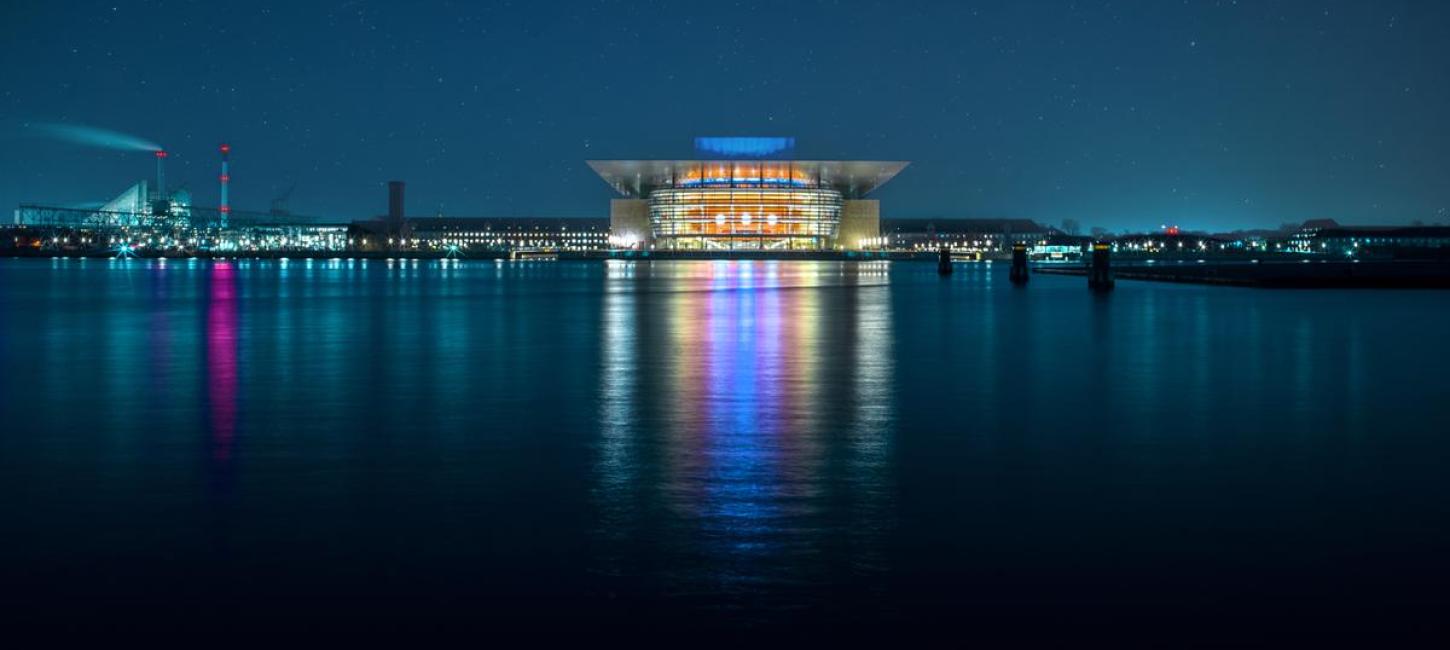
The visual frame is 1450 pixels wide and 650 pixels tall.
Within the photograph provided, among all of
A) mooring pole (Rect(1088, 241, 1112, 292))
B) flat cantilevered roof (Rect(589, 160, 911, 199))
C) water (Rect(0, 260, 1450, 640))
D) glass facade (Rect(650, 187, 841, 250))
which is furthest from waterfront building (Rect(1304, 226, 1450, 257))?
water (Rect(0, 260, 1450, 640))

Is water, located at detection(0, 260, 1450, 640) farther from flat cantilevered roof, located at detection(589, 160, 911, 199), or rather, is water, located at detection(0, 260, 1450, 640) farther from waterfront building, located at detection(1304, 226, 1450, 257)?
flat cantilevered roof, located at detection(589, 160, 911, 199)

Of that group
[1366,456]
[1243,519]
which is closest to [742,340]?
[1366,456]

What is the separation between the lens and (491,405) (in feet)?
34.1

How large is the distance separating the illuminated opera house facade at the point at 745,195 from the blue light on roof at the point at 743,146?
0.11m

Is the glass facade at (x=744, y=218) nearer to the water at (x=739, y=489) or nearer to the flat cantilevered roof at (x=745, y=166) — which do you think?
the flat cantilevered roof at (x=745, y=166)

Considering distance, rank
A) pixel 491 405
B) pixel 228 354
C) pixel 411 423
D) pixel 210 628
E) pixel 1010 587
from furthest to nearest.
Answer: pixel 228 354
pixel 491 405
pixel 411 423
pixel 1010 587
pixel 210 628

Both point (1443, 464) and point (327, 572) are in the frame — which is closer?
point (327, 572)

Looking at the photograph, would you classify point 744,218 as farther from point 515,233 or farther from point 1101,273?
point 1101,273

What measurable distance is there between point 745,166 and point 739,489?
129 meters

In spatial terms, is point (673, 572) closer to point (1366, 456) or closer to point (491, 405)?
point (1366, 456)

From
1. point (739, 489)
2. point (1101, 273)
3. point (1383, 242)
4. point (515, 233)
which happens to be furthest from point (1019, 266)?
point (515, 233)

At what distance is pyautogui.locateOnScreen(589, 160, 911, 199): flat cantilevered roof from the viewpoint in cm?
13375

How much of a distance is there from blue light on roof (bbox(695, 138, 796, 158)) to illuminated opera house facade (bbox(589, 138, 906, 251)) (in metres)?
0.11

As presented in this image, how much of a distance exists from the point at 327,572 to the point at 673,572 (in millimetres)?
1365
